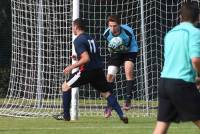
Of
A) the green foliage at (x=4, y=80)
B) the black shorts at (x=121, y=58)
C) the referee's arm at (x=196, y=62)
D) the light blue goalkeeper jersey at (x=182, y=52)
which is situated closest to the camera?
the referee's arm at (x=196, y=62)

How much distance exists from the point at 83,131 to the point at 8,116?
4.27m

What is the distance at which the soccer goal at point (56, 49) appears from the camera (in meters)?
16.0

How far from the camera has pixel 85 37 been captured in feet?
39.5

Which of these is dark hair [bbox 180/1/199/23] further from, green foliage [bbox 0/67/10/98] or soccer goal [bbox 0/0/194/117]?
green foliage [bbox 0/67/10/98]

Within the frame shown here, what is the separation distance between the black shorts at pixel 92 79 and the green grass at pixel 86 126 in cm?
66

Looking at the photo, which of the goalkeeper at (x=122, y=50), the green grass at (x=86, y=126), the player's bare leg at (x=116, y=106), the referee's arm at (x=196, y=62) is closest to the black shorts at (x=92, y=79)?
the player's bare leg at (x=116, y=106)

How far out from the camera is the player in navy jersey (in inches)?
470

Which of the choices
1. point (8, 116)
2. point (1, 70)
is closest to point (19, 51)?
point (8, 116)

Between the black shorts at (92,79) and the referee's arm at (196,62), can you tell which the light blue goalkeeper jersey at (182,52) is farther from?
the black shorts at (92,79)

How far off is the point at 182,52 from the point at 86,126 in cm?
480

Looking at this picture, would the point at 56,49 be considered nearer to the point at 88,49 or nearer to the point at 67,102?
the point at 67,102

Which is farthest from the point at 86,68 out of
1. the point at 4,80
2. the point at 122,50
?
the point at 4,80

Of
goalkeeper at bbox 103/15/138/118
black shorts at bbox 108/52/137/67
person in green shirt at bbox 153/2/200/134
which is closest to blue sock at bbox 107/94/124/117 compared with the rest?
goalkeeper at bbox 103/15/138/118

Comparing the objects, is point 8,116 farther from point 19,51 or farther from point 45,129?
point 45,129
